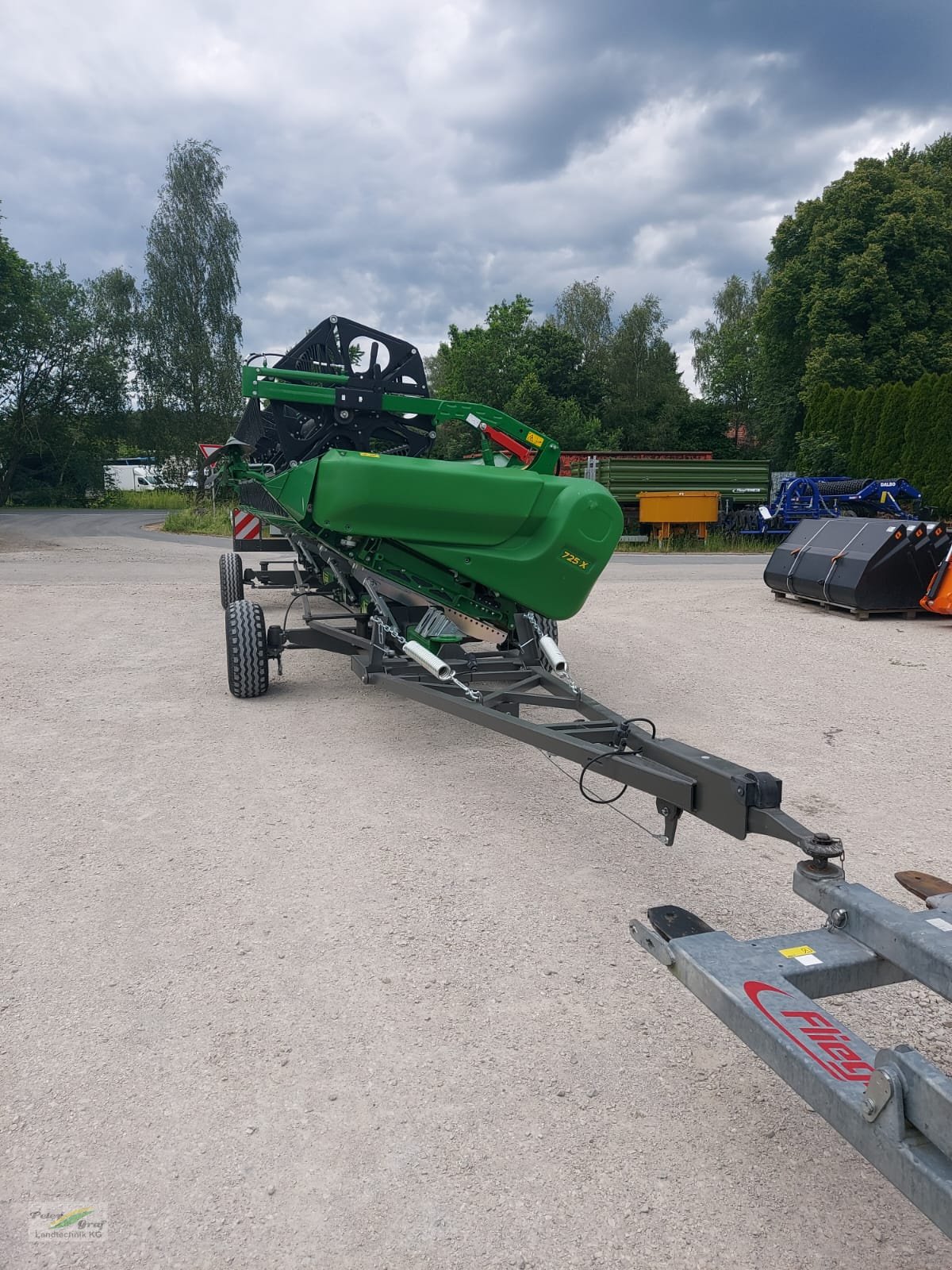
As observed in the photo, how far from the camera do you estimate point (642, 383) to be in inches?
1885

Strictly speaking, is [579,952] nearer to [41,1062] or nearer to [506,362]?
[41,1062]

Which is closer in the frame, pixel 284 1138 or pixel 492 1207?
pixel 492 1207

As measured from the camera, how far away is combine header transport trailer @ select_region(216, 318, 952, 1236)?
5.82 ft

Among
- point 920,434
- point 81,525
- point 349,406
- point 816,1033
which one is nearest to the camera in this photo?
point 816,1033

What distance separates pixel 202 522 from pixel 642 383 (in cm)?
2903

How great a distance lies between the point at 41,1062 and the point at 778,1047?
1914 mm

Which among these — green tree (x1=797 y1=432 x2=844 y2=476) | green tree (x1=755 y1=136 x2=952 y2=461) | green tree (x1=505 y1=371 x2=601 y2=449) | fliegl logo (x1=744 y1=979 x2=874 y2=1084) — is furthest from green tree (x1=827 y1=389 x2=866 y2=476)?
fliegl logo (x1=744 y1=979 x2=874 y2=1084)

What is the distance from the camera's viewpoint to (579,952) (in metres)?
3.05

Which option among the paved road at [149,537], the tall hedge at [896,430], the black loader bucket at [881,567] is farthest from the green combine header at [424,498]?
the tall hedge at [896,430]

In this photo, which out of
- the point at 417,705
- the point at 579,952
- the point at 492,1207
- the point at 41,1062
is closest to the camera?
the point at 492,1207

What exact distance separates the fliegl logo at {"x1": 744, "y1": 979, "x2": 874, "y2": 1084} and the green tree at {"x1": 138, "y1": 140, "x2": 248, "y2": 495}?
38063 millimetres

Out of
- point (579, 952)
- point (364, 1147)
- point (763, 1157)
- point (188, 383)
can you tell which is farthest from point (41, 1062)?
point (188, 383)

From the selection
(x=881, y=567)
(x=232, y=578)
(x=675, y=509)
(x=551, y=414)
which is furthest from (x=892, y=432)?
(x=232, y=578)

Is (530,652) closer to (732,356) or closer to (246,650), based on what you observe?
(246,650)
